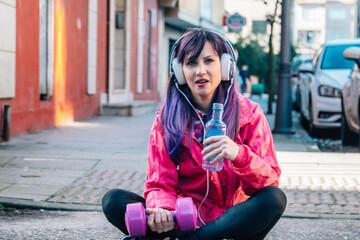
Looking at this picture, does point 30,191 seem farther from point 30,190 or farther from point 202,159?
point 202,159

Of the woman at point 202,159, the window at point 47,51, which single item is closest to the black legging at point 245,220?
the woman at point 202,159

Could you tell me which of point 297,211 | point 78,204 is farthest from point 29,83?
point 297,211

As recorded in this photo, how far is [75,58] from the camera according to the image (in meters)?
12.6

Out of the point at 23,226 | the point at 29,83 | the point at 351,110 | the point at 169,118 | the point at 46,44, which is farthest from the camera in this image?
the point at 46,44

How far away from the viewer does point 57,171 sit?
625 centimetres

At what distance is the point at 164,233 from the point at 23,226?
5.43 ft

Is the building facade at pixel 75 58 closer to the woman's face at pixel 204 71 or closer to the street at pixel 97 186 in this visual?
the woman's face at pixel 204 71

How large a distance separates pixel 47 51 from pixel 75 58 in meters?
1.72

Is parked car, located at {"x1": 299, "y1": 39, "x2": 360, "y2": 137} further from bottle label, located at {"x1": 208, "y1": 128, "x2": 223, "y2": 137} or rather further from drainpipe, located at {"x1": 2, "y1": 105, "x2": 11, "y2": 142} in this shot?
bottle label, located at {"x1": 208, "y1": 128, "x2": 223, "y2": 137}

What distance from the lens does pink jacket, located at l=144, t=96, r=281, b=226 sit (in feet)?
10.2

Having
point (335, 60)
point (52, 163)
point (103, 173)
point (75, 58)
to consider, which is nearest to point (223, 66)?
point (103, 173)

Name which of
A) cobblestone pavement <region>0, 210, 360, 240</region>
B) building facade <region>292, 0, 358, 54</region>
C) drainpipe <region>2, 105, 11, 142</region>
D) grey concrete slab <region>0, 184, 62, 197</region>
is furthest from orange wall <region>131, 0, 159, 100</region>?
building facade <region>292, 0, 358, 54</region>

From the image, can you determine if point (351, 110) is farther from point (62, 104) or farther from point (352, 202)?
point (62, 104)

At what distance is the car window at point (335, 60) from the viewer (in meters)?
10.9
